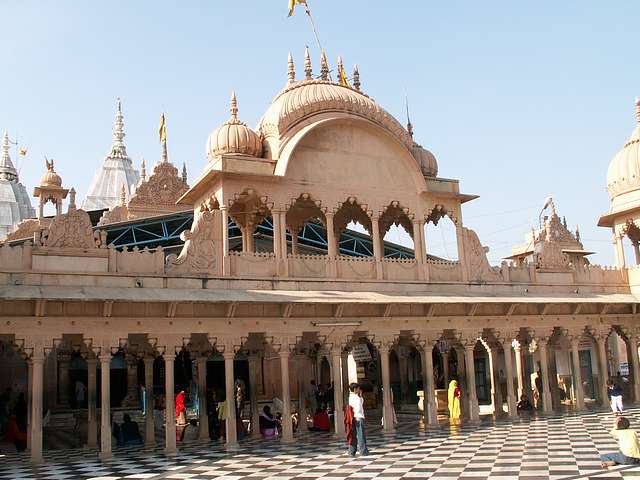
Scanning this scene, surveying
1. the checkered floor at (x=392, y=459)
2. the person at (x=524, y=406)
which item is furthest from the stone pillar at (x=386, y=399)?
the person at (x=524, y=406)

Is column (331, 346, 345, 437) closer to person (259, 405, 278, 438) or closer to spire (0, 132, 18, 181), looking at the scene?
person (259, 405, 278, 438)

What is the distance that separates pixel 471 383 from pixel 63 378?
12.9 meters

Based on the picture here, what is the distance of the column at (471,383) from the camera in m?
18.5

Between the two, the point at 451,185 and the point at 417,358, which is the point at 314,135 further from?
the point at 417,358

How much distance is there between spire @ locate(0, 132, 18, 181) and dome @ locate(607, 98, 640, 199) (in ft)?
147

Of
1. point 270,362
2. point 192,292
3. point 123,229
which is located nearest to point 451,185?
point 192,292

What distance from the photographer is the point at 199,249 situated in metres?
15.7

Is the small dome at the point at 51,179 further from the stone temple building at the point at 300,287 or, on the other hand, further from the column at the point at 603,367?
the column at the point at 603,367

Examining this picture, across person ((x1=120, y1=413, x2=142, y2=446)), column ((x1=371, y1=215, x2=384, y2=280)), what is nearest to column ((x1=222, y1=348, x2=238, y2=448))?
person ((x1=120, y1=413, x2=142, y2=446))

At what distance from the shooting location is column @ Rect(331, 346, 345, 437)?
647 inches

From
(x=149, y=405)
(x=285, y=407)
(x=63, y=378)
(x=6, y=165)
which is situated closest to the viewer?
(x=285, y=407)

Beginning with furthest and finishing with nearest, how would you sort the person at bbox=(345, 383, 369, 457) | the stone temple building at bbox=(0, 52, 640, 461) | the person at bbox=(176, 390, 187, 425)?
the person at bbox=(176, 390, 187, 425), the stone temple building at bbox=(0, 52, 640, 461), the person at bbox=(345, 383, 369, 457)

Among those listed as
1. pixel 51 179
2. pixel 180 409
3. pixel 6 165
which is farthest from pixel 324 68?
pixel 6 165

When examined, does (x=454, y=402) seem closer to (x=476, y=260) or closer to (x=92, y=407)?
(x=476, y=260)
